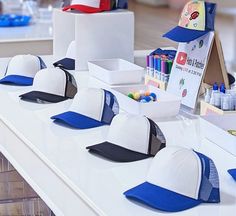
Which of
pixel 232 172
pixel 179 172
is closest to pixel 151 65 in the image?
pixel 232 172

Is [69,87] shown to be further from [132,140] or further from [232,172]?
[232,172]

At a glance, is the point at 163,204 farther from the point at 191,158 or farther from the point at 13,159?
the point at 13,159

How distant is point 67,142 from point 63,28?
1.11 metres

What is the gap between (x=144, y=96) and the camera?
6.34ft

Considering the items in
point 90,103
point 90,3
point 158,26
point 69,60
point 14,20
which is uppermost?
point 90,3

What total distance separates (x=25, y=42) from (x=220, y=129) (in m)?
2.00

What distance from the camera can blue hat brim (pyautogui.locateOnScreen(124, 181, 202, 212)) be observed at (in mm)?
1229

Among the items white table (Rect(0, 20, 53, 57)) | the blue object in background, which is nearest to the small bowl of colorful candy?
white table (Rect(0, 20, 53, 57))

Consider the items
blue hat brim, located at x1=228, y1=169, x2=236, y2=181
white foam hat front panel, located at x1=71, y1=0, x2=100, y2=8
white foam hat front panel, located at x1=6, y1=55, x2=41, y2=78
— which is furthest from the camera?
white foam hat front panel, located at x1=71, y1=0, x2=100, y2=8

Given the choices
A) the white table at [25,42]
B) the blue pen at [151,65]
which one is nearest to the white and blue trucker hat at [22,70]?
the blue pen at [151,65]

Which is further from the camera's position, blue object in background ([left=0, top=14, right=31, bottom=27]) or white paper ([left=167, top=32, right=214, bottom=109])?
blue object in background ([left=0, top=14, right=31, bottom=27])

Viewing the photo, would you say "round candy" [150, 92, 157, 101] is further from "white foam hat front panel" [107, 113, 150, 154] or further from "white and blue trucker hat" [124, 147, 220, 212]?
"white and blue trucker hat" [124, 147, 220, 212]

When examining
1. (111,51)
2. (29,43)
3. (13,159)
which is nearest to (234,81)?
(111,51)

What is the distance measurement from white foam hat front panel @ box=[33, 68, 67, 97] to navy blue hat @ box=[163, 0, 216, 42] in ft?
1.09
